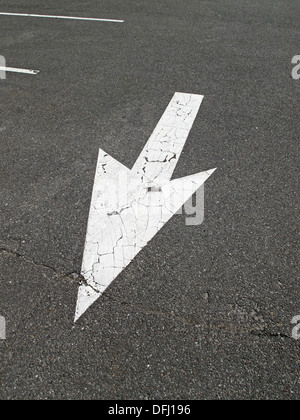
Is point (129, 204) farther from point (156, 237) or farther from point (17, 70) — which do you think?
point (17, 70)

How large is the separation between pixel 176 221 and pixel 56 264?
3.75ft

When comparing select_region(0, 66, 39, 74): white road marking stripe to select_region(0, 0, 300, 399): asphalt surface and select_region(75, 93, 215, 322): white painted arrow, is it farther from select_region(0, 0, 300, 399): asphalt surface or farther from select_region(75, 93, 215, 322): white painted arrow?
select_region(75, 93, 215, 322): white painted arrow

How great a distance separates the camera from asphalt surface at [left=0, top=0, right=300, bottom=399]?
2.57 metres

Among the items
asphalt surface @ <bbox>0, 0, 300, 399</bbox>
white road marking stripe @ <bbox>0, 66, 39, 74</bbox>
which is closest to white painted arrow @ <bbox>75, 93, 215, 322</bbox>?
asphalt surface @ <bbox>0, 0, 300, 399</bbox>

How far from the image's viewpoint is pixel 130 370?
8.41ft

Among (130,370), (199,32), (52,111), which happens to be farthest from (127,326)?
(199,32)

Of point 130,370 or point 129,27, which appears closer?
point 130,370

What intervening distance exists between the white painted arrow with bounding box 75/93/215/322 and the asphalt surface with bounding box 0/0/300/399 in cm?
9

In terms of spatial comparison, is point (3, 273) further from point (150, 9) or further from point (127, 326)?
point (150, 9)

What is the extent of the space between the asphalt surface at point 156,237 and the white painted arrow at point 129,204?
3.5 inches

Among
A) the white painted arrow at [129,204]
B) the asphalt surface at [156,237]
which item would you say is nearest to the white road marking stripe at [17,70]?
the asphalt surface at [156,237]

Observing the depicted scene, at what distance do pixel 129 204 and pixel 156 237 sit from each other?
1.70ft

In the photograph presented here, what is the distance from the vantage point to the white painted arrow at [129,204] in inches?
125

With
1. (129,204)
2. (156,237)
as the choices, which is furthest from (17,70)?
(156,237)
